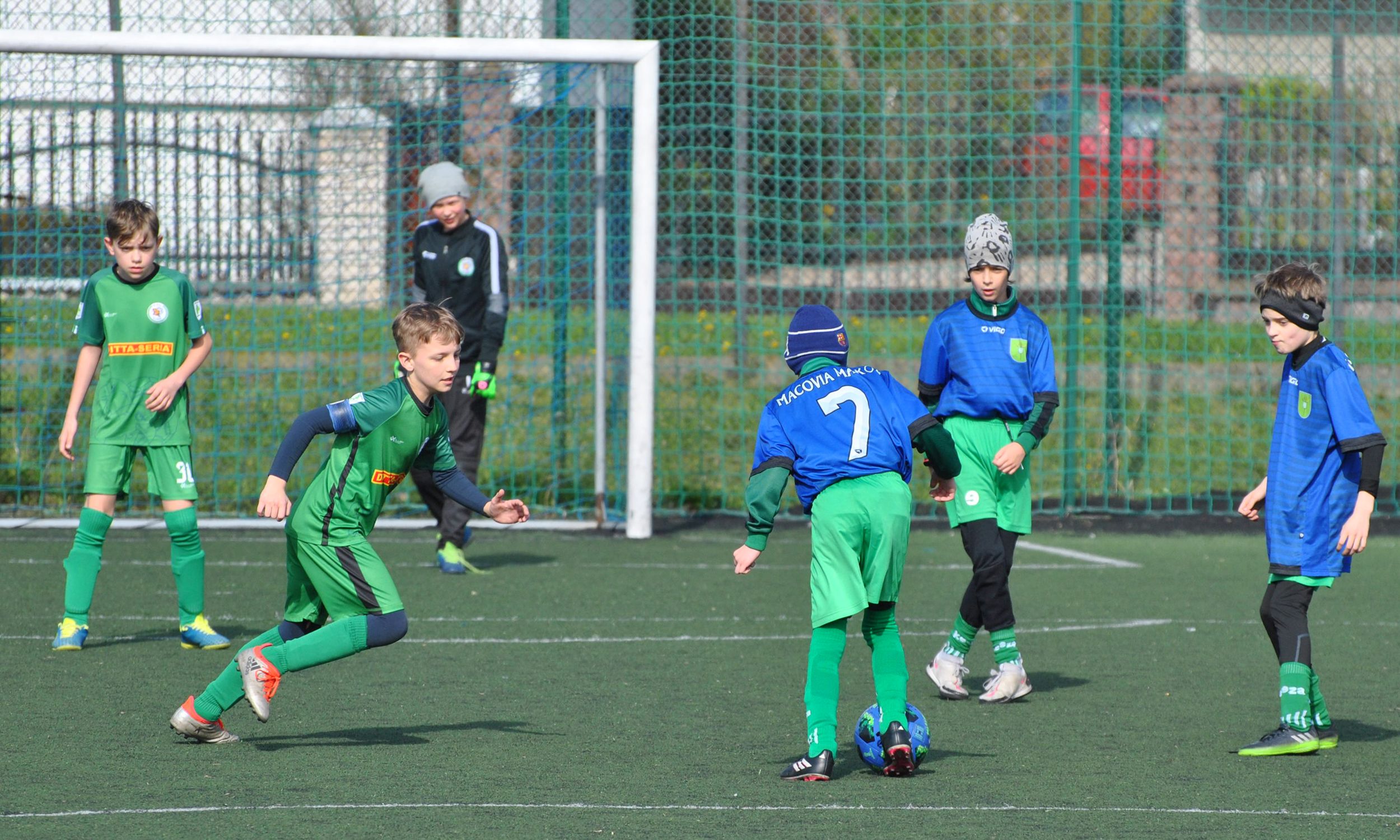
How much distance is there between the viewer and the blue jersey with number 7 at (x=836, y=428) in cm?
461

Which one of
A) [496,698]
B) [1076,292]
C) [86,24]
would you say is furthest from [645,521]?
[86,24]

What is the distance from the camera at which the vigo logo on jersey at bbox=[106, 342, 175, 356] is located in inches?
260

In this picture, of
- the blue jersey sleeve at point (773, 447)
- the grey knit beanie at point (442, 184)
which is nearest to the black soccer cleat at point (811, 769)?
the blue jersey sleeve at point (773, 447)

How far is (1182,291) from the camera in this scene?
1234 centimetres

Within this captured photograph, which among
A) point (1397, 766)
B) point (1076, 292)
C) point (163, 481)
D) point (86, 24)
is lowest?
point (1397, 766)

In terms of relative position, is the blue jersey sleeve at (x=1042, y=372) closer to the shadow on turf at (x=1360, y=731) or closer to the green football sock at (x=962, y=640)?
the green football sock at (x=962, y=640)

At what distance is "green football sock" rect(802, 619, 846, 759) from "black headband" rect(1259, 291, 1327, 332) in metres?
1.80

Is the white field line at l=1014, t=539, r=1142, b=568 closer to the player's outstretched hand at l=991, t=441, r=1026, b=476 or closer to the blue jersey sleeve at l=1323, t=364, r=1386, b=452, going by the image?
the player's outstretched hand at l=991, t=441, r=1026, b=476

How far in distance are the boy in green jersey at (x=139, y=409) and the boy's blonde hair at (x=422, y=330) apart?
202 centimetres

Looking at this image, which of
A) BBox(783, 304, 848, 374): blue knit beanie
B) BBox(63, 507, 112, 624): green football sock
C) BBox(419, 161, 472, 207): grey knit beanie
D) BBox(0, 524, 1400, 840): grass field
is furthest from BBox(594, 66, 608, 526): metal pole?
BBox(783, 304, 848, 374): blue knit beanie

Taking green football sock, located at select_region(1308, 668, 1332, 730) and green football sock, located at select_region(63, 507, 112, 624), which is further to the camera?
green football sock, located at select_region(63, 507, 112, 624)

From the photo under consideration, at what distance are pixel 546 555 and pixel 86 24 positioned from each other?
17.7 ft

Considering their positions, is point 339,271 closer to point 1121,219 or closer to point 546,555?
point 546,555

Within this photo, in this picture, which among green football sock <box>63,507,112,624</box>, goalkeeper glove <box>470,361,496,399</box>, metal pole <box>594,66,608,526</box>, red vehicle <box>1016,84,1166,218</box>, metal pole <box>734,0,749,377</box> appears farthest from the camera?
red vehicle <box>1016,84,1166,218</box>
